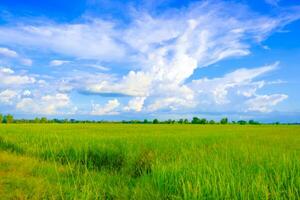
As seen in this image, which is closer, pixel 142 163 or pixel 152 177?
pixel 152 177

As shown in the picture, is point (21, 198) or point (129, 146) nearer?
point (21, 198)

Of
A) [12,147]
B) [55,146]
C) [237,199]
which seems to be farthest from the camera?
[12,147]

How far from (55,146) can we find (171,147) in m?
3.22

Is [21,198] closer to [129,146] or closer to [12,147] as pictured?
[129,146]

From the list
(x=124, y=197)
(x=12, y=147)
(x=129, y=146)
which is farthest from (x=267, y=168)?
(x=12, y=147)

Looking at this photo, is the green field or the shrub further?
the shrub

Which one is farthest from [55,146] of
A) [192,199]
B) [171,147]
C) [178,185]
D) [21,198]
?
[192,199]

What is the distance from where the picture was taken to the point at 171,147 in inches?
304

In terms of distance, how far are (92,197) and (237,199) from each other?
6.42 ft

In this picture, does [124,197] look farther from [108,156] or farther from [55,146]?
[55,146]

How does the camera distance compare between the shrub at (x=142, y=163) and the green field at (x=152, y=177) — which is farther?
the shrub at (x=142, y=163)

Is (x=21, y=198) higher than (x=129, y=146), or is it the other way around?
(x=129, y=146)

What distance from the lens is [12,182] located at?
5.01 m

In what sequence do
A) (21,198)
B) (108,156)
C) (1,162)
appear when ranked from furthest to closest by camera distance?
(108,156), (1,162), (21,198)
